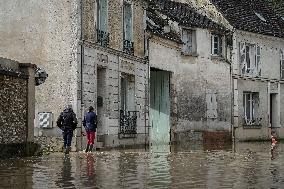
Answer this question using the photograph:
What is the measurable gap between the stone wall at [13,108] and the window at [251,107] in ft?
72.8

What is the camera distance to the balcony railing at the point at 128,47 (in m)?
26.2

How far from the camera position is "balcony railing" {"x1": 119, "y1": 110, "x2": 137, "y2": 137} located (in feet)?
84.2

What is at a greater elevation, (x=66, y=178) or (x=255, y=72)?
(x=255, y=72)

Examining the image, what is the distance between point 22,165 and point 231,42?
24.4 metres

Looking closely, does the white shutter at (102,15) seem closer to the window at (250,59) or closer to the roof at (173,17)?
the roof at (173,17)

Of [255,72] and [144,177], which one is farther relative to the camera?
[255,72]

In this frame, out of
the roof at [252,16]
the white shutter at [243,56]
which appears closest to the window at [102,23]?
the roof at [252,16]

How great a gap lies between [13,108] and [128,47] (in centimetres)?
1055

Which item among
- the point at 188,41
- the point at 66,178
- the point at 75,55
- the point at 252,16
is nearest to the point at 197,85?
the point at 188,41

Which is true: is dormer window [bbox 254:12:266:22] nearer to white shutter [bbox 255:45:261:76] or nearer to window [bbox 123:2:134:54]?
white shutter [bbox 255:45:261:76]

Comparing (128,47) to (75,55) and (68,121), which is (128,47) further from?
(68,121)

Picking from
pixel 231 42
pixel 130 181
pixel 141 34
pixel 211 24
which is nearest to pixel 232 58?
pixel 231 42

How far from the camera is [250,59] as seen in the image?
38000mm

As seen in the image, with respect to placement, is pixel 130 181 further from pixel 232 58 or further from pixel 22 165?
pixel 232 58
